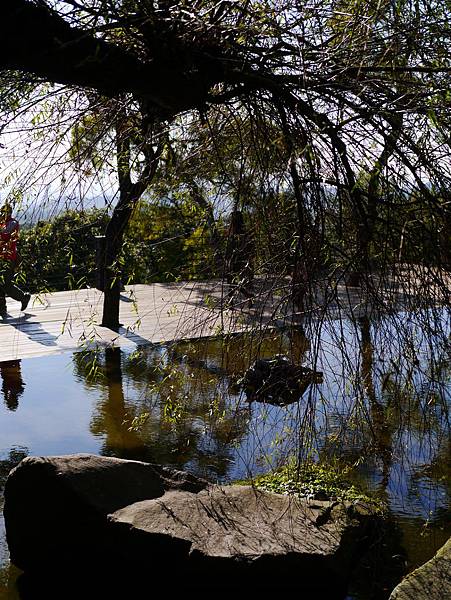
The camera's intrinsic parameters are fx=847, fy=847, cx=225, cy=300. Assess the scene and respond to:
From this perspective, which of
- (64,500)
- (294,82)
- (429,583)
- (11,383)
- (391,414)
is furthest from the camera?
(11,383)

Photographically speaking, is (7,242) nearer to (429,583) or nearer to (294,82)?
(294,82)

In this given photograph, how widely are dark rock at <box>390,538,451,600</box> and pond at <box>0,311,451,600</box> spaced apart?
495 mm

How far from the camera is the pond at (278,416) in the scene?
11.0ft

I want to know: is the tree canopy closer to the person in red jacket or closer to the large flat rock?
the person in red jacket

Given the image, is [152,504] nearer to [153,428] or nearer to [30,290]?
[153,428]

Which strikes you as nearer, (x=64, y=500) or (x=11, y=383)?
(x=64, y=500)

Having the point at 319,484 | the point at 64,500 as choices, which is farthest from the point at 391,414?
the point at 64,500

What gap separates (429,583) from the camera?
318 cm

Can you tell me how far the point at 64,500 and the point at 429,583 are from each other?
6.46 ft

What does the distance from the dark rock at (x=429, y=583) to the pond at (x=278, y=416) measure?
1.63ft

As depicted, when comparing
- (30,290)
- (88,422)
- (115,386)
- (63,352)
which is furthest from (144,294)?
(88,422)

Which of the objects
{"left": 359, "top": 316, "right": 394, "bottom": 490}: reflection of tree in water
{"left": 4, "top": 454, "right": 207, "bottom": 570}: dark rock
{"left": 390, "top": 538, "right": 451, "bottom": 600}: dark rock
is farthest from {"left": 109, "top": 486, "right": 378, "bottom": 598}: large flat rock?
{"left": 390, "top": 538, "right": 451, "bottom": 600}: dark rock

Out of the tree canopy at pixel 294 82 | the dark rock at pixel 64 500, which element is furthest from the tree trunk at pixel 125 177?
the dark rock at pixel 64 500

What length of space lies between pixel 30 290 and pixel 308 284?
8.72m
